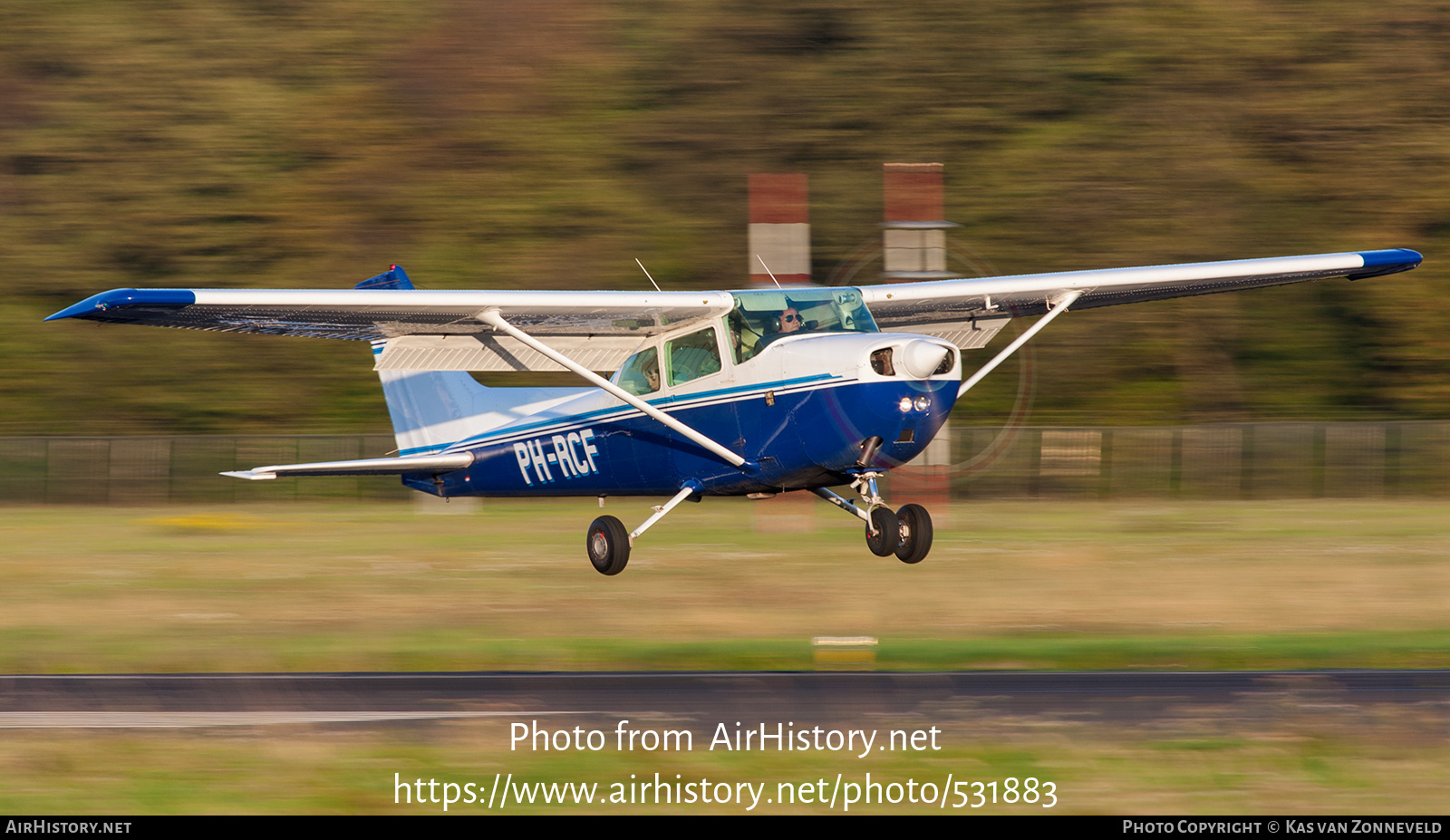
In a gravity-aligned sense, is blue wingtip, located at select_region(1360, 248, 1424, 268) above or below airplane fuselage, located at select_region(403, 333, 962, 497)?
above

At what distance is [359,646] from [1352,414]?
939 inches

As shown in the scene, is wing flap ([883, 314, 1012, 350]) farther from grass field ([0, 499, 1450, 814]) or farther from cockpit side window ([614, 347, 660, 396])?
cockpit side window ([614, 347, 660, 396])

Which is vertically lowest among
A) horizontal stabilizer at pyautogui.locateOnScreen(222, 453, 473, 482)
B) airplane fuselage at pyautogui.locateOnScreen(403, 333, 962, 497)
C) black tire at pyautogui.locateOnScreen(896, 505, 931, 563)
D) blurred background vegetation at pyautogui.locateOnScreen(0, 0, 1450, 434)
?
black tire at pyautogui.locateOnScreen(896, 505, 931, 563)

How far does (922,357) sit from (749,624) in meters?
2.42

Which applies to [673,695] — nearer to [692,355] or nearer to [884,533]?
[884,533]

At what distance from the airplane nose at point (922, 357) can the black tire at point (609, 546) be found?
11.5 ft

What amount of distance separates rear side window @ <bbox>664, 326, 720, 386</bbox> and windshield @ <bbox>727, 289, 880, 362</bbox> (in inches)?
10.7

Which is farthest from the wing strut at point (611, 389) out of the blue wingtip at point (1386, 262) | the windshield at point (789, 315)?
the blue wingtip at point (1386, 262)

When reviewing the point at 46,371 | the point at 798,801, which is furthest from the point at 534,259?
the point at 798,801

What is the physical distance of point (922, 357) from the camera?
10656 millimetres

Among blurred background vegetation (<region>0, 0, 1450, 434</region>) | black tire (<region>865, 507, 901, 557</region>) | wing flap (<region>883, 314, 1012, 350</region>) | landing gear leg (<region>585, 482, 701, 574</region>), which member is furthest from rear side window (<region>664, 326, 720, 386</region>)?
blurred background vegetation (<region>0, 0, 1450, 434</region>)

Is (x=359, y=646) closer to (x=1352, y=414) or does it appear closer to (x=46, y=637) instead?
(x=46, y=637)

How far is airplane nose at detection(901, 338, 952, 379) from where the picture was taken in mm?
10656

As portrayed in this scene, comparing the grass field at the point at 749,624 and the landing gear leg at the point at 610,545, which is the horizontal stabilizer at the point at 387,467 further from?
the landing gear leg at the point at 610,545
